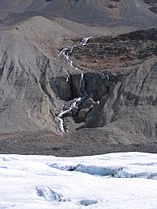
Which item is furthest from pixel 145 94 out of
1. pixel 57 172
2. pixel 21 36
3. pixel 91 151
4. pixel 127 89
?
pixel 57 172

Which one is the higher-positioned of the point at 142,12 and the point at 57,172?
the point at 57,172

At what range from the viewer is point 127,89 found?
35219 mm

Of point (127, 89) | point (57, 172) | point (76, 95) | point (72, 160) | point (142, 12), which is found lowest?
point (142, 12)

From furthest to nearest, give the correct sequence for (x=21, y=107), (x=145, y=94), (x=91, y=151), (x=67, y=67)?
(x=67, y=67) < (x=21, y=107) < (x=145, y=94) < (x=91, y=151)

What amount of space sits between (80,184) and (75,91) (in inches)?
1123

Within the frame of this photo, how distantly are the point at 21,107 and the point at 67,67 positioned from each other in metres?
8.90

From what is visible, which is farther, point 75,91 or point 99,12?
point 99,12

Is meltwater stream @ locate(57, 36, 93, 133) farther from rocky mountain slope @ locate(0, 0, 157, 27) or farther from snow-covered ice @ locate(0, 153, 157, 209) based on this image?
snow-covered ice @ locate(0, 153, 157, 209)

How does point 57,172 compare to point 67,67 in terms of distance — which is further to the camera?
point 67,67

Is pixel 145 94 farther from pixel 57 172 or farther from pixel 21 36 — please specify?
pixel 57 172

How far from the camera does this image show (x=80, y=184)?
13117 mm

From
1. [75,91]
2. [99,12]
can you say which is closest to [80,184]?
[75,91]

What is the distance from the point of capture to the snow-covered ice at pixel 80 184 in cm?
1161

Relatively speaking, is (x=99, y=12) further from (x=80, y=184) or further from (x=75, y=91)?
(x=80, y=184)
